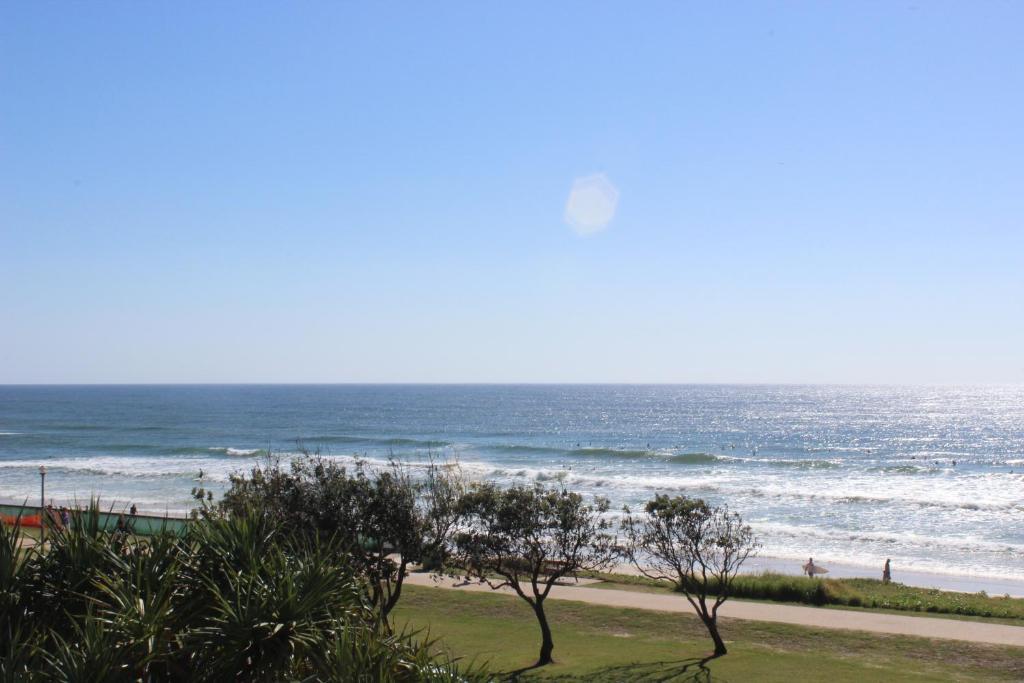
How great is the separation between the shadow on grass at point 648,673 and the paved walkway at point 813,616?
3.66 meters

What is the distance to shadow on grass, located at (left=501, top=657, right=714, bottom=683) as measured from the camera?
16.6m

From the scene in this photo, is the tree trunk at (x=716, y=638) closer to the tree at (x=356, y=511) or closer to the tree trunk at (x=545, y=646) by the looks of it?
the tree trunk at (x=545, y=646)

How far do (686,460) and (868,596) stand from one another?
49.0 meters

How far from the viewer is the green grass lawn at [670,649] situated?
17.0 meters

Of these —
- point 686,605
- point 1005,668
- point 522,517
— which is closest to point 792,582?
point 686,605

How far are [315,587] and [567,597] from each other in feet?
56.6

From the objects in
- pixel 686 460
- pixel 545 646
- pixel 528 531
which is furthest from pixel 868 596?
pixel 686 460

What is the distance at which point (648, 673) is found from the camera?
1697 centimetres

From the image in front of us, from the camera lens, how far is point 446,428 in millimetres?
111562

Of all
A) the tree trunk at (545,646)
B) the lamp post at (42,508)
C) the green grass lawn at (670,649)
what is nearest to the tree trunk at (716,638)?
the green grass lawn at (670,649)

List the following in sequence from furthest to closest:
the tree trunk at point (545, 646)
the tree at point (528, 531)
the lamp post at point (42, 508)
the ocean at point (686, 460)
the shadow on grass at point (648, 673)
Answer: the ocean at point (686, 460), the tree at point (528, 531), the tree trunk at point (545, 646), the shadow on grass at point (648, 673), the lamp post at point (42, 508)

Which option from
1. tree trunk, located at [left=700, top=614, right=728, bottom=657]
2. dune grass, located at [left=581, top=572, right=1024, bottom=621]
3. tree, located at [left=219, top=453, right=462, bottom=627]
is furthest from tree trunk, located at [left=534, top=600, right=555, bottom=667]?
dune grass, located at [left=581, top=572, right=1024, bottom=621]

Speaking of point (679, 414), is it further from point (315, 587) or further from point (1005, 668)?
point (315, 587)

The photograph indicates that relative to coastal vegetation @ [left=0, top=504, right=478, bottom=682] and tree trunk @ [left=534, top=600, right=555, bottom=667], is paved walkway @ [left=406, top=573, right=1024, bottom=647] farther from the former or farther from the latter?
coastal vegetation @ [left=0, top=504, right=478, bottom=682]
